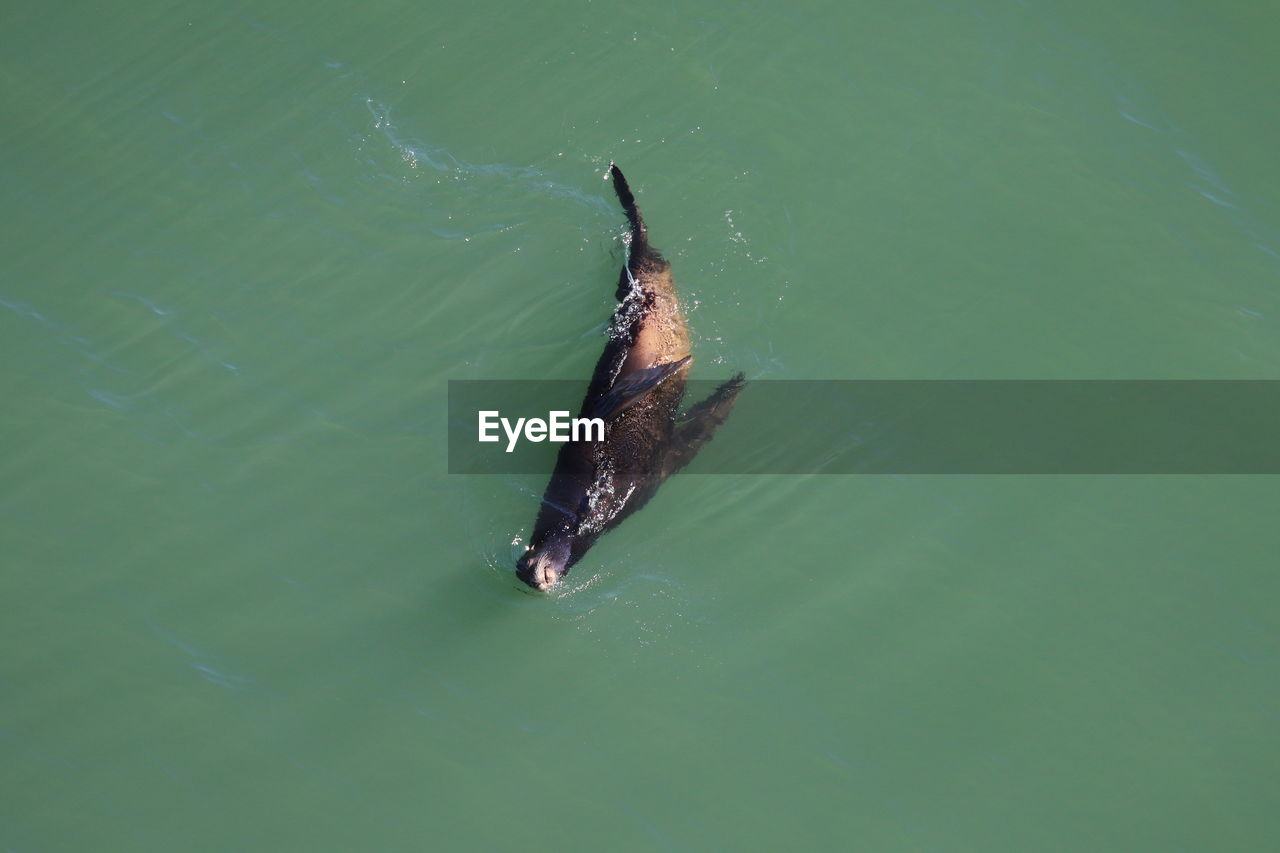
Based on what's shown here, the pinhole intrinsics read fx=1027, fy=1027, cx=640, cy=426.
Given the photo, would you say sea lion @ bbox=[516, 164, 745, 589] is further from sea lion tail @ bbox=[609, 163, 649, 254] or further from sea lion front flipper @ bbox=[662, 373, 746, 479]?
sea lion tail @ bbox=[609, 163, 649, 254]

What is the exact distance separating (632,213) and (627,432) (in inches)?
76.1

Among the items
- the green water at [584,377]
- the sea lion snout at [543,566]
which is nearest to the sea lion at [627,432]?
the sea lion snout at [543,566]

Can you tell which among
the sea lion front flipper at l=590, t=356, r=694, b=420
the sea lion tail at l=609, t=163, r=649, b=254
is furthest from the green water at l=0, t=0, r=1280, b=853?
the sea lion front flipper at l=590, t=356, r=694, b=420

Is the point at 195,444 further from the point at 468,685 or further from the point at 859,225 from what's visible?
the point at 859,225

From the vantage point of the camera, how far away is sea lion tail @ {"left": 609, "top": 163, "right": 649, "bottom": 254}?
25.4ft

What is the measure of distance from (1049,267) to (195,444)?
646 cm

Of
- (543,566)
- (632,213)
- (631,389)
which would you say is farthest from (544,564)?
(632,213)

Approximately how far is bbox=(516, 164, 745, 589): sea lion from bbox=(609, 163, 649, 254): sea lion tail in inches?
12.5

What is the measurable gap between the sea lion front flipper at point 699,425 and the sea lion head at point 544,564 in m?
0.94

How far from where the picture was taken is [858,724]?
20.2 feet

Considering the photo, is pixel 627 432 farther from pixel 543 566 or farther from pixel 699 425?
pixel 543 566

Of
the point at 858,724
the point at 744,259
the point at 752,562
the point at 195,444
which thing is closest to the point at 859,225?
the point at 744,259

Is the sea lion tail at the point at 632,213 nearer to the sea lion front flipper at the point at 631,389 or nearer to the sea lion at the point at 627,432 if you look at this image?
the sea lion at the point at 627,432

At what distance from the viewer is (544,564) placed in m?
6.25
